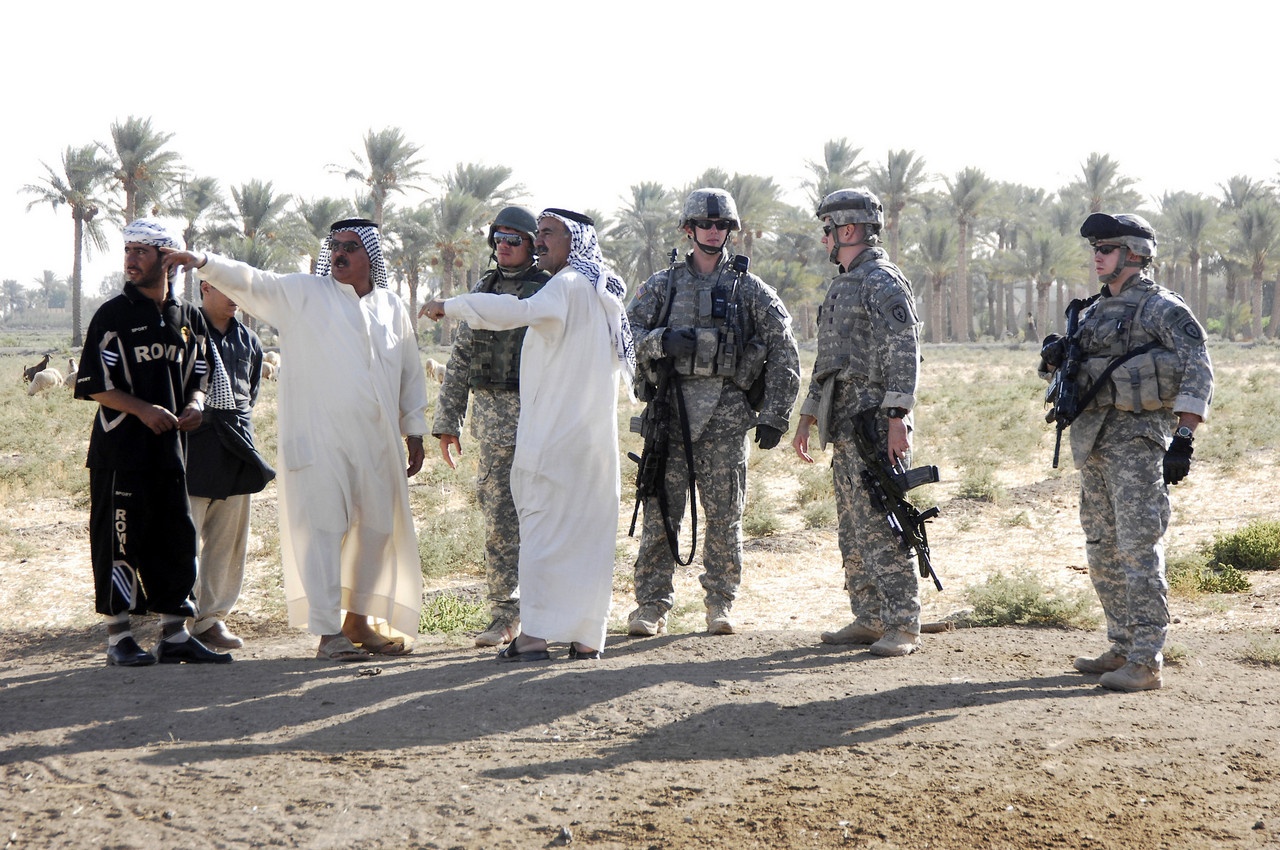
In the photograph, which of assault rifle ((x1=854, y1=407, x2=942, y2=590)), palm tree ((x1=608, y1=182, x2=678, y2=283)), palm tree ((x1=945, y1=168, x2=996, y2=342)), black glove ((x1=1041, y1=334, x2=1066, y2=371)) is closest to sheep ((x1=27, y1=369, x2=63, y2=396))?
assault rifle ((x1=854, y1=407, x2=942, y2=590))

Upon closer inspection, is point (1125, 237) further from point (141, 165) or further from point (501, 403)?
point (141, 165)

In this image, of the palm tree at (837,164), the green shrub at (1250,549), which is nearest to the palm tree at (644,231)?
the palm tree at (837,164)

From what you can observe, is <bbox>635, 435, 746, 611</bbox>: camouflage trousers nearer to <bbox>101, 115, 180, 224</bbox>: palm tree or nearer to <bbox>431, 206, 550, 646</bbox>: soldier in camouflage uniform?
<bbox>431, 206, 550, 646</bbox>: soldier in camouflage uniform

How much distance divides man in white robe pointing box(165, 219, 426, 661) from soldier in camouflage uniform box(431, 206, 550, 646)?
0.51m

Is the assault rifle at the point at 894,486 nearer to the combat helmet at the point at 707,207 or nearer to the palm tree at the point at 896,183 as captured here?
the combat helmet at the point at 707,207

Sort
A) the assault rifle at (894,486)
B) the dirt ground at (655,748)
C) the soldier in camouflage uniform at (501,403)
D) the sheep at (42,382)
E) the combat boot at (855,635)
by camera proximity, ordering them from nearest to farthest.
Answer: the dirt ground at (655,748) → the assault rifle at (894,486) → the combat boot at (855,635) → the soldier in camouflage uniform at (501,403) → the sheep at (42,382)

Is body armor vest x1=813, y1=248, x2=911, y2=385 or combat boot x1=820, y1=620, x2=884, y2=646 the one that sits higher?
body armor vest x1=813, y1=248, x2=911, y2=385

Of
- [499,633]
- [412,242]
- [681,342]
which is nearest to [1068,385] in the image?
[681,342]

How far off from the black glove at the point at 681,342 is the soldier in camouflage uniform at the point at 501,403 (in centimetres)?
70

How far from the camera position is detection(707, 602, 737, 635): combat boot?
5.85 m

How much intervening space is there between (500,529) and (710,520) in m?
1.07

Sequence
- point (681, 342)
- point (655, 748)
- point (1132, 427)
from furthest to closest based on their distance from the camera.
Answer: point (681, 342) → point (1132, 427) → point (655, 748)

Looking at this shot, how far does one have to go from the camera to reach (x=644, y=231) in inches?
2020

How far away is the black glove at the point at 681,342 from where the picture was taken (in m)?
5.80
